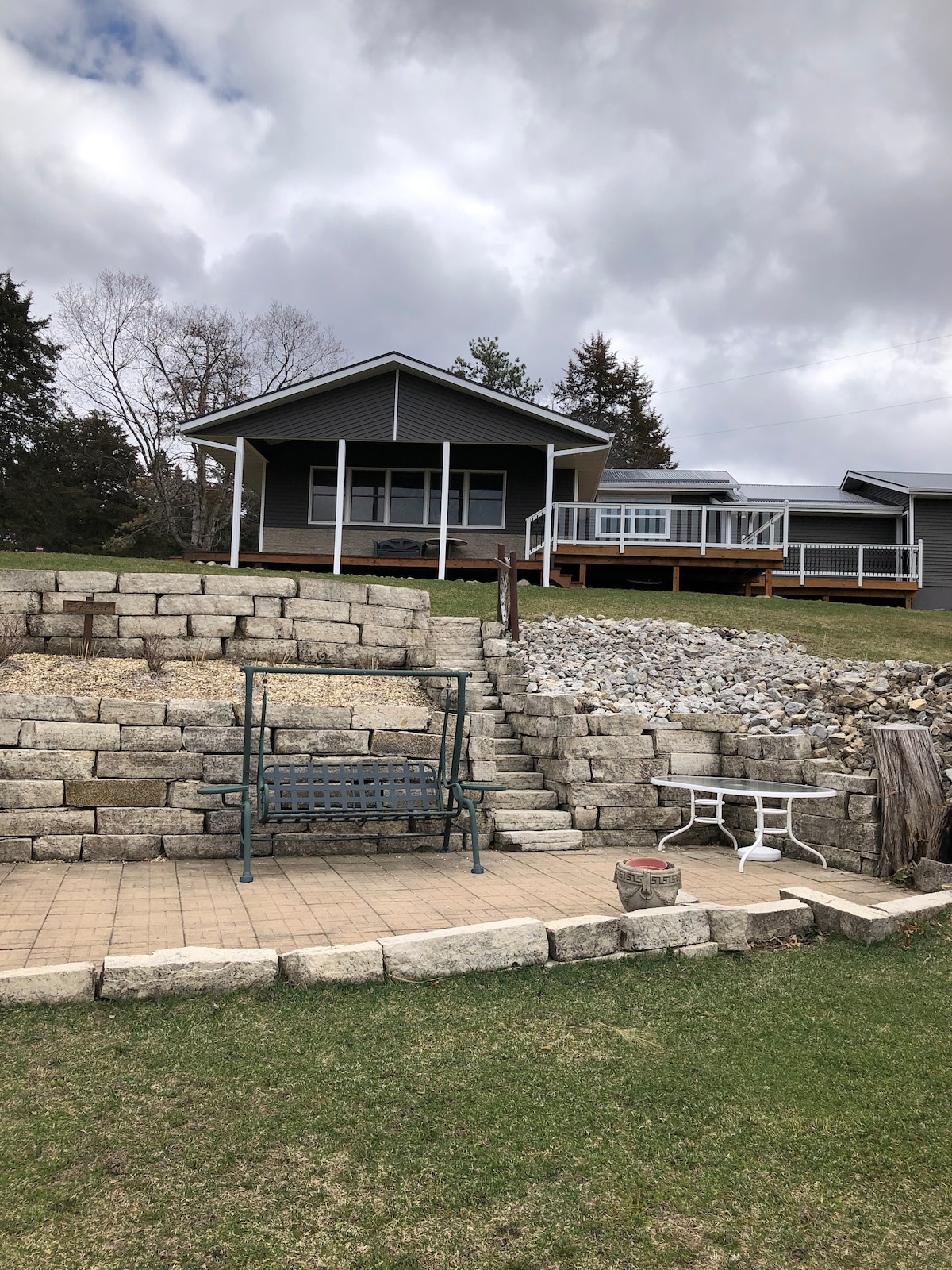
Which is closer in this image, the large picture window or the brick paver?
the brick paver

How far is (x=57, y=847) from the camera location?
18.9ft

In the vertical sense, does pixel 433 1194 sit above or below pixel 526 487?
below

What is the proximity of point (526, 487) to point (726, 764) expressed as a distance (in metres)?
13.6

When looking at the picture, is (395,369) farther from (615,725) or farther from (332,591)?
(615,725)

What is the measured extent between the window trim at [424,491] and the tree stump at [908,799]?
14.8m

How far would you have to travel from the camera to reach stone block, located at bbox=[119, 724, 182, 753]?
6.13 meters

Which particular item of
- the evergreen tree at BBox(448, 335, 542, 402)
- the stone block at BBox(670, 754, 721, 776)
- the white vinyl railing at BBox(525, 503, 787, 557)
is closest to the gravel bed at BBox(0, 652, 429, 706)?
the stone block at BBox(670, 754, 721, 776)

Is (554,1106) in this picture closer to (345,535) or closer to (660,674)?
(660,674)

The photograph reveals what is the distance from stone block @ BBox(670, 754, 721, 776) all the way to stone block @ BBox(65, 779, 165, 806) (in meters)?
4.22

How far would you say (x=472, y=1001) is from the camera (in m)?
3.50

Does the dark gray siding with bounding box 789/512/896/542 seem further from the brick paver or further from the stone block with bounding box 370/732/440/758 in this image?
the stone block with bounding box 370/732/440/758

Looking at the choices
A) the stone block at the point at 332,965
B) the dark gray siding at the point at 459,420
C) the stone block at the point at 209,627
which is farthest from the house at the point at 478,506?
the stone block at the point at 332,965

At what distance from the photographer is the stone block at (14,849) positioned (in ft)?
18.6

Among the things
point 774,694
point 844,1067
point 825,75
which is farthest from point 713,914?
point 825,75
